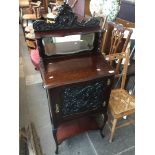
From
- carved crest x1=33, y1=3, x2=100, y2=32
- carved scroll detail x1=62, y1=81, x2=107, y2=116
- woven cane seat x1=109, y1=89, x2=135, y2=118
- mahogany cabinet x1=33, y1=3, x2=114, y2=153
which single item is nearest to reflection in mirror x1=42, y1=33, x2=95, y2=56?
mahogany cabinet x1=33, y1=3, x2=114, y2=153

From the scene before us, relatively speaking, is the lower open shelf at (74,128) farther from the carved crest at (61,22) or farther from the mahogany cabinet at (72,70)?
the carved crest at (61,22)

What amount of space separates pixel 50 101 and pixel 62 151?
0.71 meters

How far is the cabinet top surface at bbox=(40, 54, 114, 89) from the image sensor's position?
4.03 feet

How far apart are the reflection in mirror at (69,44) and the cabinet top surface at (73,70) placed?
0.23 feet

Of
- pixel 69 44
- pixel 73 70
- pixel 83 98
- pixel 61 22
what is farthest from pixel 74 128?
pixel 61 22

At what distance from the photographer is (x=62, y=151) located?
1705 mm

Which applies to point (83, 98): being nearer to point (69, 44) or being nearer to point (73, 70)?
point (73, 70)

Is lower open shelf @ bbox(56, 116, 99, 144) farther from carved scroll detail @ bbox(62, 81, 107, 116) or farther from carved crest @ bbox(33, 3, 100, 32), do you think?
carved crest @ bbox(33, 3, 100, 32)

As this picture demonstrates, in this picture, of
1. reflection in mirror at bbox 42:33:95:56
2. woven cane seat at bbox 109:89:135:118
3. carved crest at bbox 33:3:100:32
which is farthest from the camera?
woven cane seat at bbox 109:89:135:118

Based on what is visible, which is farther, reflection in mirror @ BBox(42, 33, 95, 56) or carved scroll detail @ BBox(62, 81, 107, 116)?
reflection in mirror @ BBox(42, 33, 95, 56)

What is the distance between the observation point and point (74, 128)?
1.70m
